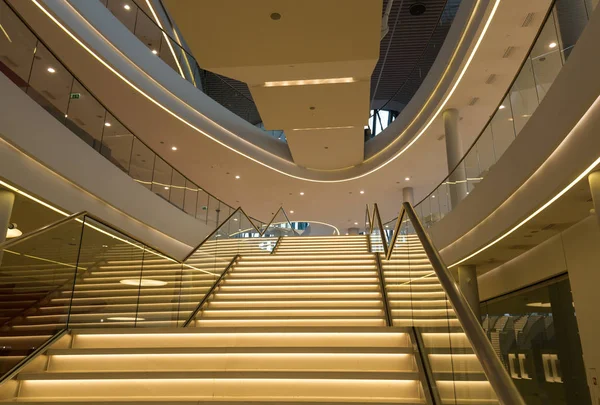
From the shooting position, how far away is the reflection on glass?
→ 679 centimetres

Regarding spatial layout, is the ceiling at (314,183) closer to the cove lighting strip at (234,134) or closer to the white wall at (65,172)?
the cove lighting strip at (234,134)

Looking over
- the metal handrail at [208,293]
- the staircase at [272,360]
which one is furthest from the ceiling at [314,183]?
the staircase at [272,360]

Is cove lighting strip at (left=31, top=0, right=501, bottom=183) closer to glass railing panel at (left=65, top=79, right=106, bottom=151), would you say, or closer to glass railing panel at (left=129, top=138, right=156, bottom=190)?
glass railing panel at (left=129, top=138, right=156, bottom=190)

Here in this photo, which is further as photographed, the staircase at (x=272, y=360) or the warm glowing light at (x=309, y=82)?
Answer: the warm glowing light at (x=309, y=82)

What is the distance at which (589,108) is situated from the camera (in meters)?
3.95

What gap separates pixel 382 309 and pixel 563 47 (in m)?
3.27

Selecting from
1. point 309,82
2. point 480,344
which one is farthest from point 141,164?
point 480,344

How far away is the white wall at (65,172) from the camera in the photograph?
19.2 feet

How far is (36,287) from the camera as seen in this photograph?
3764 mm

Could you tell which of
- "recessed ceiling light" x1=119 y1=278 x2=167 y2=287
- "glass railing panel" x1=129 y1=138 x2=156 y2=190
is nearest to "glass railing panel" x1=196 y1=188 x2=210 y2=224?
"glass railing panel" x1=129 y1=138 x2=156 y2=190

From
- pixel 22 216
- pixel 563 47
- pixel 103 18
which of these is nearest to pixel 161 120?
pixel 103 18

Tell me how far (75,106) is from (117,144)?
1.69 metres

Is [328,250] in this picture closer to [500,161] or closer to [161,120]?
[500,161]

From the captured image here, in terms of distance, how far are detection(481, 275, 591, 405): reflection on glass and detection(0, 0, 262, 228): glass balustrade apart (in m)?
7.40
